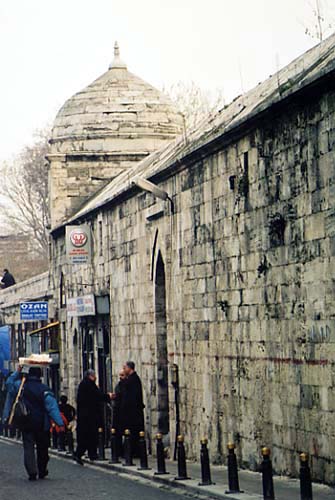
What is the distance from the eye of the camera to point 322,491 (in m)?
17.8

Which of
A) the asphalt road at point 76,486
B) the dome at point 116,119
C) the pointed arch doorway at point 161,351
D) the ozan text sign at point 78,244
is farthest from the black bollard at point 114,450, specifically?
the dome at point 116,119

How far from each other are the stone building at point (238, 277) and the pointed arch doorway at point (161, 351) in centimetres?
3

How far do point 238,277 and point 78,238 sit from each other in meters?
15.1

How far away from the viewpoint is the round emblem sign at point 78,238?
37.5 metres

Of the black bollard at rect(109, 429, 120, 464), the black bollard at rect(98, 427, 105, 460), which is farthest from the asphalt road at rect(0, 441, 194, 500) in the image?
the black bollard at rect(98, 427, 105, 460)

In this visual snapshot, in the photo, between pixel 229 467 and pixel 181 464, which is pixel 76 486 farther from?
pixel 229 467

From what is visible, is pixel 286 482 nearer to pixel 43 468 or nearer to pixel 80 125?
pixel 43 468

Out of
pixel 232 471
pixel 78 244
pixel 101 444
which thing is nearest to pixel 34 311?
pixel 78 244

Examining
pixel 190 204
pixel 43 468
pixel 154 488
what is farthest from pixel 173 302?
pixel 154 488

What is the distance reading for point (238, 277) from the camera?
2275 cm

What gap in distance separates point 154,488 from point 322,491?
377cm

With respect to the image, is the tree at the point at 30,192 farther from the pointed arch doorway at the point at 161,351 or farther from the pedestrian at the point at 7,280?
the pointed arch doorway at the point at 161,351

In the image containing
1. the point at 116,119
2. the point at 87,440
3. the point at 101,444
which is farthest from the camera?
the point at 116,119

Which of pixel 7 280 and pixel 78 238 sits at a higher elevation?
pixel 7 280
